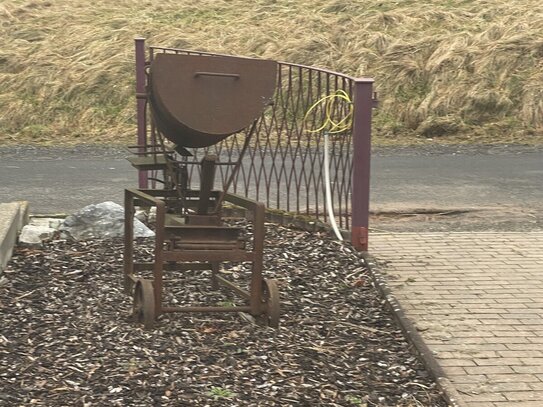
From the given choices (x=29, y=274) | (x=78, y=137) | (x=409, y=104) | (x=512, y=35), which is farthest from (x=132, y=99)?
(x=29, y=274)

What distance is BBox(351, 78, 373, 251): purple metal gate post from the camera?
265 inches

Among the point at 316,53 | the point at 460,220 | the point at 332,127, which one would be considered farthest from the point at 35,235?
the point at 316,53

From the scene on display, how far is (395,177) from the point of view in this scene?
452 inches

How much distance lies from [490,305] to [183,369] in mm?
2433

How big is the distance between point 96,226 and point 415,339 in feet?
10.5

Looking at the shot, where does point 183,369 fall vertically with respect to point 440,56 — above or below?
below

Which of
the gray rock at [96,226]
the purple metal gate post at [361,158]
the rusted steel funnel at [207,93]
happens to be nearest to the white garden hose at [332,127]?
the purple metal gate post at [361,158]

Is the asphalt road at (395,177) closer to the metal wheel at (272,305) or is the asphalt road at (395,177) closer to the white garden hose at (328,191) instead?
the white garden hose at (328,191)

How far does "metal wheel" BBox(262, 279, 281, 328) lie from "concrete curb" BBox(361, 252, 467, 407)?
84 cm

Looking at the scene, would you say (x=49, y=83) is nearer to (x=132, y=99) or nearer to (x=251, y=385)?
(x=132, y=99)

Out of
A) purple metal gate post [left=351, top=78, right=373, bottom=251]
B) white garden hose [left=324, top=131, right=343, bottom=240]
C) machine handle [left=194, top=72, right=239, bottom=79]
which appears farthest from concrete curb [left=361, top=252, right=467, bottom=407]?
machine handle [left=194, top=72, right=239, bottom=79]

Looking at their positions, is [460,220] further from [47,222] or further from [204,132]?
[204,132]

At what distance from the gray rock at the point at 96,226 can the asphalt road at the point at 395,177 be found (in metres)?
1.92

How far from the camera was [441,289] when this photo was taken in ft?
20.7
